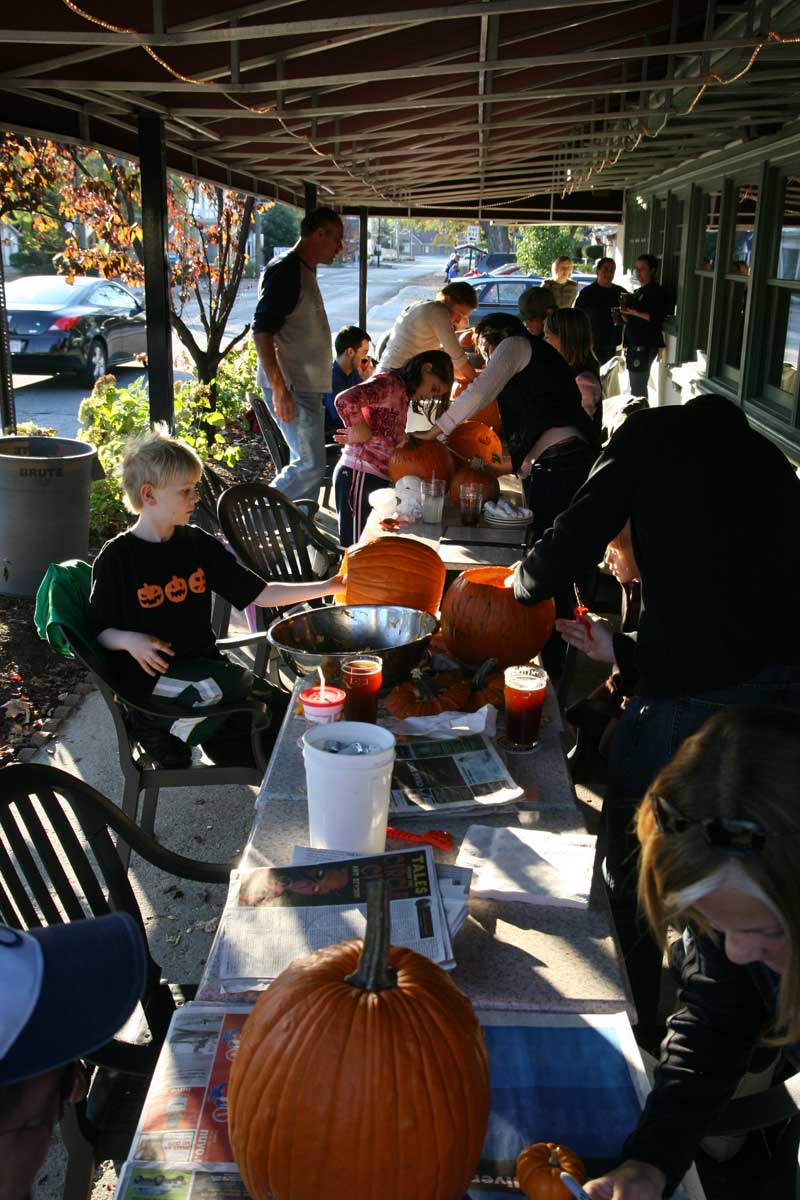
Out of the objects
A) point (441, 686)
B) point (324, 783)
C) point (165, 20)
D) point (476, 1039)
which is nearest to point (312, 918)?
point (324, 783)

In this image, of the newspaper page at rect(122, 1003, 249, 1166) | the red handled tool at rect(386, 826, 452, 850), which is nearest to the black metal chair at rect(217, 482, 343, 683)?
the red handled tool at rect(386, 826, 452, 850)

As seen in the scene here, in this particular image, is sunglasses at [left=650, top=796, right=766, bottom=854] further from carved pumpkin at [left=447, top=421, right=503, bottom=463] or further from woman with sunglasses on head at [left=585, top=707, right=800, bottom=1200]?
carved pumpkin at [left=447, top=421, right=503, bottom=463]

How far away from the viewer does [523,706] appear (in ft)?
8.45

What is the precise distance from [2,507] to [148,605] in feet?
10.4

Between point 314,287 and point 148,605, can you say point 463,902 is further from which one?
point 314,287

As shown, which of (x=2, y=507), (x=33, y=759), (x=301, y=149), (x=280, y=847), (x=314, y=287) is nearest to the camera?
(x=280, y=847)

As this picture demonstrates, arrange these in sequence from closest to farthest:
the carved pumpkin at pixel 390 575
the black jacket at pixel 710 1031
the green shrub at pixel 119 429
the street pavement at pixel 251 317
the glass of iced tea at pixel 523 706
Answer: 1. the black jacket at pixel 710 1031
2. the glass of iced tea at pixel 523 706
3. the carved pumpkin at pixel 390 575
4. the green shrub at pixel 119 429
5. the street pavement at pixel 251 317

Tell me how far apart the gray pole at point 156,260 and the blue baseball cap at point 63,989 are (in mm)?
5288

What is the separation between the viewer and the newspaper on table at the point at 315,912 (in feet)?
5.65

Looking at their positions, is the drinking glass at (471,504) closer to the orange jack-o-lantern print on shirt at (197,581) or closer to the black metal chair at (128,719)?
the orange jack-o-lantern print on shirt at (197,581)

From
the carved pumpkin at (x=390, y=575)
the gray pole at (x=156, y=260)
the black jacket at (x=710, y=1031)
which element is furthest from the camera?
the gray pole at (x=156, y=260)

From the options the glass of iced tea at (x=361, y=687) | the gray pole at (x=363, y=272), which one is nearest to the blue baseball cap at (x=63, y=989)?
the glass of iced tea at (x=361, y=687)

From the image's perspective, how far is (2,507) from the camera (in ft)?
20.2

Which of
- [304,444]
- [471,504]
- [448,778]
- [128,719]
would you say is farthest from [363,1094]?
[304,444]
